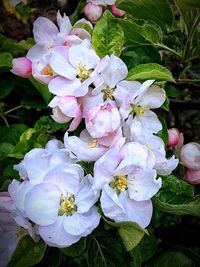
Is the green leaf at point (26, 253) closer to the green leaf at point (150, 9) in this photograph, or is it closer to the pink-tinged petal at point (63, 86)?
the pink-tinged petal at point (63, 86)

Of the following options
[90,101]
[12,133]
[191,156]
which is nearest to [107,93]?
[90,101]

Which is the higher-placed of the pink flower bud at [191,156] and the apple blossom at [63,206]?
the apple blossom at [63,206]

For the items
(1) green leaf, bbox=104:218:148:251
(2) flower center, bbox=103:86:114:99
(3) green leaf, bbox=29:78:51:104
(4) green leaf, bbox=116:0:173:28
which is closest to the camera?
(1) green leaf, bbox=104:218:148:251

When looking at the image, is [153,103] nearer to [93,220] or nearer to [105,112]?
[105,112]

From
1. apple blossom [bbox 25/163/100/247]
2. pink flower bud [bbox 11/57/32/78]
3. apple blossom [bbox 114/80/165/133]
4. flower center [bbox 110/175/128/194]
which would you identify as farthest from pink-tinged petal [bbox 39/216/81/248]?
pink flower bud [bbox 11/57/32/78]

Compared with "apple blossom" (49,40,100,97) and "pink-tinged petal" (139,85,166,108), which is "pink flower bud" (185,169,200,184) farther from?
"apple blossom" (49,40,100,97)

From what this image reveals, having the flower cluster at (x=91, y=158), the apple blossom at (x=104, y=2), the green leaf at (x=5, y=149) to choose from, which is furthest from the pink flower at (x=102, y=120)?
the apple blossom at (x=104, y=2)

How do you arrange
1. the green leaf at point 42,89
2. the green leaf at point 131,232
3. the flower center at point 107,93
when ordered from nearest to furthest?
the green leaf at point 131,232, the flower center at point 107,93, the green leaf at point 42,89
